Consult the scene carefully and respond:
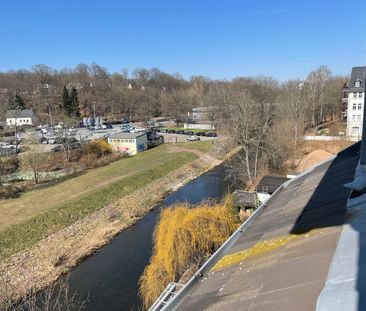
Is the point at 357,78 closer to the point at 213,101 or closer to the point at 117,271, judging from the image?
the point at 213,101

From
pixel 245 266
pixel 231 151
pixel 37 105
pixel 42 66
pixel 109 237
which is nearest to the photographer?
pixel 245 266

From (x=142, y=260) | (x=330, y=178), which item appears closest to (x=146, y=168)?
(x=142, y=260)

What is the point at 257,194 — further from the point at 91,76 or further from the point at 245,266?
the point at 91,76

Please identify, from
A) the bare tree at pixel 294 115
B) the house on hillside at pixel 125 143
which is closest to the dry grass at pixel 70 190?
the house on hillside at pixel 125 143

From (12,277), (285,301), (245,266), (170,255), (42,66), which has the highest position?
(42,66)

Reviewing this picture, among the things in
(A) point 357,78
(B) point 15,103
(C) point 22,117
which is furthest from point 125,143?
(B) point 15,103

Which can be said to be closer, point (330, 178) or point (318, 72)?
point (330, 178)
